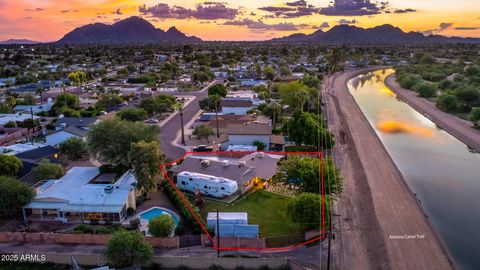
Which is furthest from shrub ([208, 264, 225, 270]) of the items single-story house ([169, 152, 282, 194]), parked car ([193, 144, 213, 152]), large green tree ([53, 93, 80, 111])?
large green tree ([53, 93, 80, 111])

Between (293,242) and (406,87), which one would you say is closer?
(293,242)

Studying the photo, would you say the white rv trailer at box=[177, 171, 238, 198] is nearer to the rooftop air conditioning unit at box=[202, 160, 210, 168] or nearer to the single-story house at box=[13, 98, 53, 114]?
the rooftop air conditioning unit at box=[202, 160, 210, 168]

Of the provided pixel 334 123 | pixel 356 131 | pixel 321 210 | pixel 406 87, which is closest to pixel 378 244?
pixel 321 210

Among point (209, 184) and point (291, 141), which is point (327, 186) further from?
point (291, 141)

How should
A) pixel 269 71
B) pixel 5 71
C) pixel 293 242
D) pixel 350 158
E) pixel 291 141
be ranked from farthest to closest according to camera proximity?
pixel 5 71
pixel 269 71
pixel 291 141
pixel 350 158
pixel 293 242

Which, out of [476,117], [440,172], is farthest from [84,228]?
[476,117]

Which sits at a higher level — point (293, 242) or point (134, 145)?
point (134, 145)
